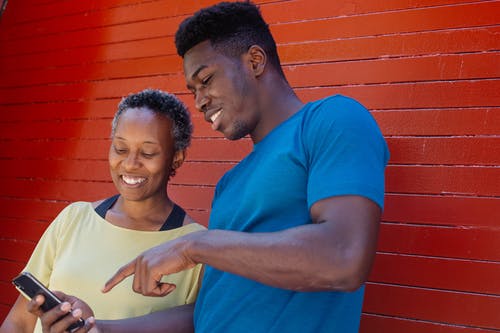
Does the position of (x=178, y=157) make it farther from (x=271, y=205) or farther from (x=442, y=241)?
(x=442, y=241)

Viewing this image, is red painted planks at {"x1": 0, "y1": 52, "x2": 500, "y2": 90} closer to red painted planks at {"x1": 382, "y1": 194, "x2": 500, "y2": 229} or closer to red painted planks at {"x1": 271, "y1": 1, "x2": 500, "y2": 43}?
red painted planks at {"x1": 271, "y1": 1, "x2": 500, "y2": 43}

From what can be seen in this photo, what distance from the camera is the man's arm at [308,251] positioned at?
53.2 inches

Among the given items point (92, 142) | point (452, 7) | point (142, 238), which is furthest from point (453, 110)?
point (92, 142)

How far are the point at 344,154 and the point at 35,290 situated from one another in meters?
1.15

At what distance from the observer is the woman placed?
7.90 feet

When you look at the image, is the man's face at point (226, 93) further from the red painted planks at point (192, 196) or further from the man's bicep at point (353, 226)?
the red painted planks at point (192, 196)

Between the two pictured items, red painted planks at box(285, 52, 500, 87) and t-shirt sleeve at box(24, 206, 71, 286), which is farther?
red painted planks at box(285, 52, 500, 87)

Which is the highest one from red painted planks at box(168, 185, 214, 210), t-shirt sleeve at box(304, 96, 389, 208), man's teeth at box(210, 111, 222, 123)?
man's teeth at box(210, 111, 222, 123)

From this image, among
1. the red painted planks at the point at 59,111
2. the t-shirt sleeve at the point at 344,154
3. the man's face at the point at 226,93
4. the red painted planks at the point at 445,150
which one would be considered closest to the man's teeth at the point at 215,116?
→ the man's face at the point at 226,93

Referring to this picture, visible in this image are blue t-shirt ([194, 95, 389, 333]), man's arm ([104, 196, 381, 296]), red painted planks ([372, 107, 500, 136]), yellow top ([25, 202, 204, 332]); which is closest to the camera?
man's arm ([104, 196, 381, 296])

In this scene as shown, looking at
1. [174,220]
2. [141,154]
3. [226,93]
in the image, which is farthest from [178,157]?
[226,93]

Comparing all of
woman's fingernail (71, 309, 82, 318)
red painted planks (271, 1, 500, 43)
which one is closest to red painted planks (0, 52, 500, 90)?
red painted planks (271, 1, 500, 43)

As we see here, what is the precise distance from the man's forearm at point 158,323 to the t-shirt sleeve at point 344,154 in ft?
3.28

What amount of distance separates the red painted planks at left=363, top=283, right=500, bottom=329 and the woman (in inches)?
36.6
